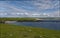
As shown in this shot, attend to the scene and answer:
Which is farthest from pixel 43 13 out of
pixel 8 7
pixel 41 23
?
pixel 8 7

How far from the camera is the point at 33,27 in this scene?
3.10 m

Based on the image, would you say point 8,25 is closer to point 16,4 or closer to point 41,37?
point 16,4

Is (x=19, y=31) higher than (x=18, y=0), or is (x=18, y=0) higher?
(x=18, y=0)

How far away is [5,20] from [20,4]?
2.02 ft

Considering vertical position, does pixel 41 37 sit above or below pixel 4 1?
below

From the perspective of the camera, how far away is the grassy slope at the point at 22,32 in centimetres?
291

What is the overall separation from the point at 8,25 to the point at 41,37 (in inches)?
37.8

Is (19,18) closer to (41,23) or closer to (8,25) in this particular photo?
(8,25)

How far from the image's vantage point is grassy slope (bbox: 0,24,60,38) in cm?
291

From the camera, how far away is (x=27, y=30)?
119 inches

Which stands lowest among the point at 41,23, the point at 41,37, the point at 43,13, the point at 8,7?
the point at 41,37

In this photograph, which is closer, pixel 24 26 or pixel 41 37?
pixel 41 37

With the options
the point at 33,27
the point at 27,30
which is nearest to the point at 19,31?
the point at 27,30

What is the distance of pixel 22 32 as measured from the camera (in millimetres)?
2961
